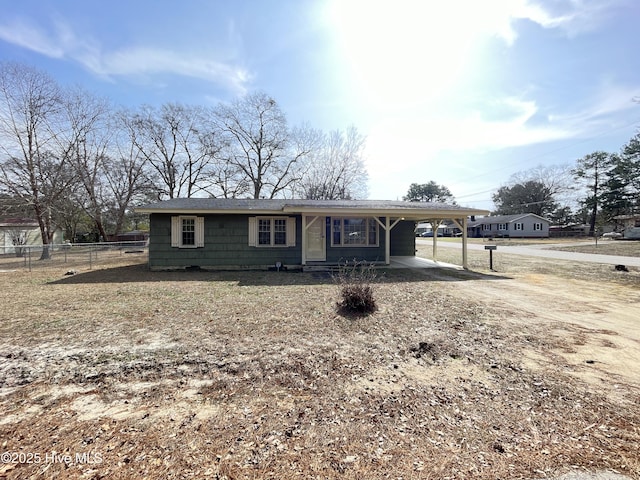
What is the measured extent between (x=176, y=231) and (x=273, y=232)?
139 inches

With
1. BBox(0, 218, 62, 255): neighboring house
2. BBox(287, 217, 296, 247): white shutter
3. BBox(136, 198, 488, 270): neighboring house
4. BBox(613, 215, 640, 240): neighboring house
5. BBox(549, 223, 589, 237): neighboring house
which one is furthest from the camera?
BBox(549, 223, 589, 237): neighboring house

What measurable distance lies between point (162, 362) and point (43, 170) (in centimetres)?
1966

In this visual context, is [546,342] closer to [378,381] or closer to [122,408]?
[378,381]

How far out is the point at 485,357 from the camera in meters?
3.65

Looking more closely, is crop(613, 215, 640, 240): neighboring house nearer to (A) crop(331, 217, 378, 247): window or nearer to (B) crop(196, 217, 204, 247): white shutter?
(A) crop(331, 217, 378, 247): window

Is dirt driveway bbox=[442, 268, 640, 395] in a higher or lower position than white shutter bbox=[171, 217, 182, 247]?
lower

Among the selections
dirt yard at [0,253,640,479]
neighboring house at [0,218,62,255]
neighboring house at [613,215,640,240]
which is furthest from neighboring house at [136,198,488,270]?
neighboring house at [613,215,640,240]

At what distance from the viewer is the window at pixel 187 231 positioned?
10836 mm

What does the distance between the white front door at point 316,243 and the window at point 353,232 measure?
41 centimetres

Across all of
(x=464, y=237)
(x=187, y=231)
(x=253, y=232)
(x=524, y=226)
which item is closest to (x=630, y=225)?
(x=524, y=226)

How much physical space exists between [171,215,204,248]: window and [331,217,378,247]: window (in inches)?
200

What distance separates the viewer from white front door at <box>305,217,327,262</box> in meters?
11.9

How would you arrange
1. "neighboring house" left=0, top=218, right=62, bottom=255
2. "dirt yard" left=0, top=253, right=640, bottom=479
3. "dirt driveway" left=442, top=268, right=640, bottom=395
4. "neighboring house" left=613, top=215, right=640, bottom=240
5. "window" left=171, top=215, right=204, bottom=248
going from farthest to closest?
"neighboring house" left=613, top=215, right=640, bottom=240 → "neighboring house" left=0, top=218, right=62, bottom=255 → "window" left=171, top=215, right=204, bottom=248 → "dirt driveway" left=442, top=268, right=640, bottom=395 → "dirt yard" left=0, top=253, right=640, bottom=479

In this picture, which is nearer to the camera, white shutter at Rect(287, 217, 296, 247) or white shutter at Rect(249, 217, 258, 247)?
white shutter at Rect(249, 217, 258, 247)
